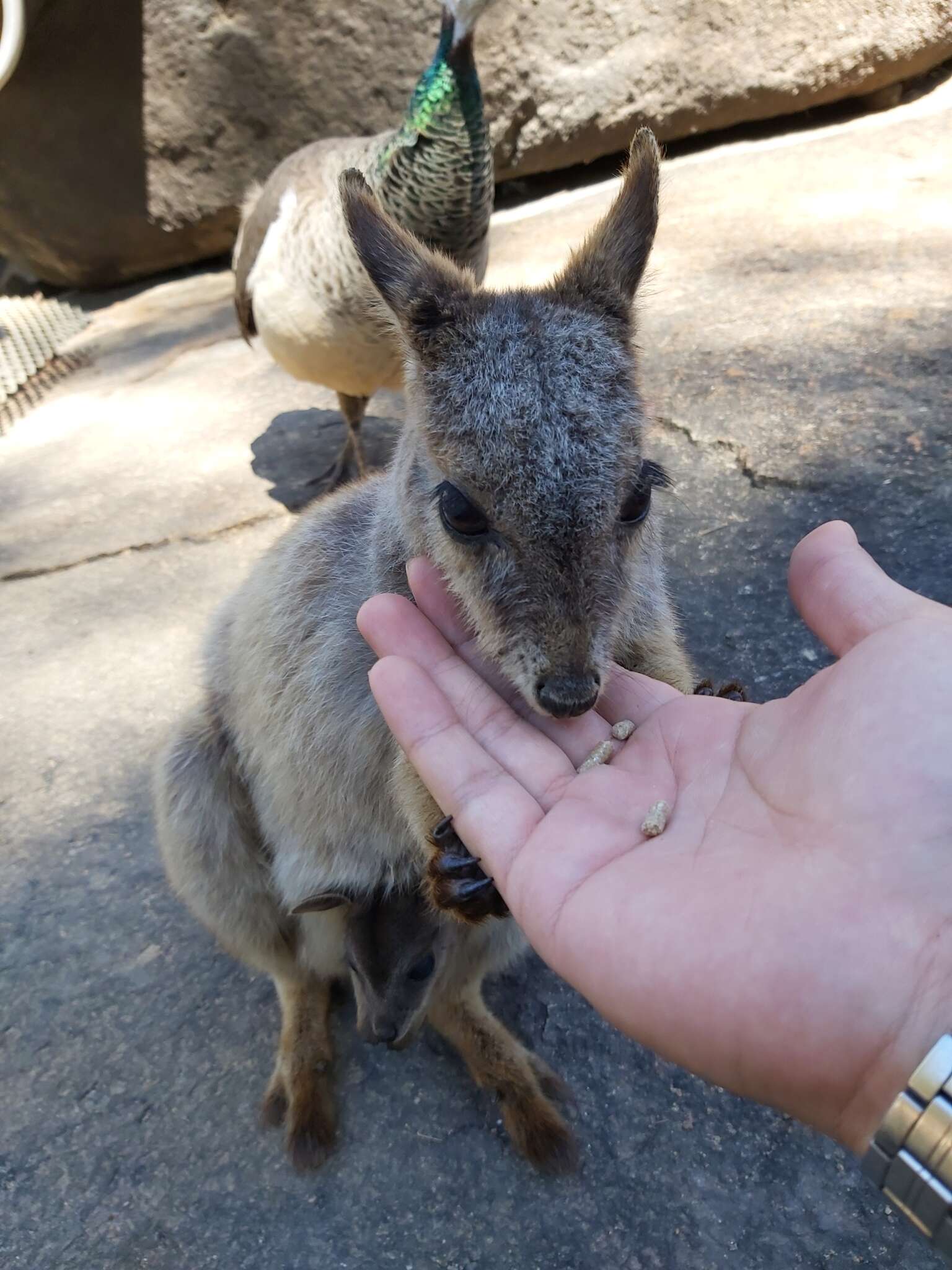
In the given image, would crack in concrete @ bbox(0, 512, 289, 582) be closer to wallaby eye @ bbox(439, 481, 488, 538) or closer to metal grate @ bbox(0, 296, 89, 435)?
metal grate @ bbox(0, 296, 89, 435)

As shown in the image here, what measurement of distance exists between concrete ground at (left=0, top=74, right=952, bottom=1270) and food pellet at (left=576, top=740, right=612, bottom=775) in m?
0.74

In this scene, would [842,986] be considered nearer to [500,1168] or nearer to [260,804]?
[500,1168]

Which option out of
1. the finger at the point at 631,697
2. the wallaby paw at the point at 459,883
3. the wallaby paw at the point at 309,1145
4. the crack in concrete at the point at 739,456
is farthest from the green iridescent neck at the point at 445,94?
the wallaby paw at the point at 309,1145

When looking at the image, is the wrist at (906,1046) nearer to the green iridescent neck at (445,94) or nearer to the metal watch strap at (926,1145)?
the metal watch strap at (926,1145)

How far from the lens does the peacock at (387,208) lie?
3.75 m

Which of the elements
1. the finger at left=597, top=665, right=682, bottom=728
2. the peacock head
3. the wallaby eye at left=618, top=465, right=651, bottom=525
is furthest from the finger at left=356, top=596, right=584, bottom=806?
the peacock head

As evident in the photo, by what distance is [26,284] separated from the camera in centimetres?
696

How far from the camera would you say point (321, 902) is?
194cm

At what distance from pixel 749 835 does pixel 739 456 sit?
2283 millimetres

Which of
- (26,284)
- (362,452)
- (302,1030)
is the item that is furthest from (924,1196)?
(26,284)

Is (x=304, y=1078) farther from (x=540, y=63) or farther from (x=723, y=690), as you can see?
(x=540, y=63)

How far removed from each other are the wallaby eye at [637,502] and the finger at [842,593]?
282 millimetres

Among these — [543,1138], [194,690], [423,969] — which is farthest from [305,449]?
[543,1138]

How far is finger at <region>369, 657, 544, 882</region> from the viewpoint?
1.51 m
